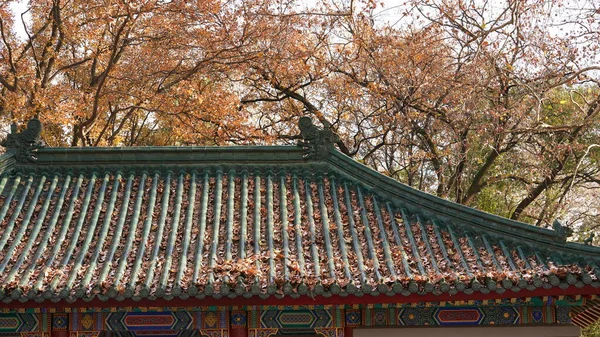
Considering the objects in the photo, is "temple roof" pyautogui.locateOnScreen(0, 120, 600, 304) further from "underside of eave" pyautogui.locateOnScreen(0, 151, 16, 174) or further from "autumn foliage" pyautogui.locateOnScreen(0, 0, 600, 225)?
"autumn foliage" pyautogui.locateOnScreen(0, 0, 600, 225)

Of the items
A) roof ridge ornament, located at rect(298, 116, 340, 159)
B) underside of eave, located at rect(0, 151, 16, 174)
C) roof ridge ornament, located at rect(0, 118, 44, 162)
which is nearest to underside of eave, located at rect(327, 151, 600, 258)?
roof ridge ornament, located at rect(298, 116, 340, 159)

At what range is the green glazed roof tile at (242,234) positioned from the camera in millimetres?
7430

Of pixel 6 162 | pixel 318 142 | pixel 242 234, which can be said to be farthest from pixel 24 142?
pixel 318 142

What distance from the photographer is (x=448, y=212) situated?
888 centimetres

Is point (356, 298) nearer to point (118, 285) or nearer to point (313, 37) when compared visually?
point (118, 285)

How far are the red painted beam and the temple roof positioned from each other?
0.07 meters

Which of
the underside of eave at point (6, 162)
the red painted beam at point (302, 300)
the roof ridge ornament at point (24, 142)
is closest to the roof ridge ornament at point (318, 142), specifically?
the red painted beam at point (302, 300)

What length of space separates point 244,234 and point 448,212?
2347 mm

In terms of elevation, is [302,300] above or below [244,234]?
below

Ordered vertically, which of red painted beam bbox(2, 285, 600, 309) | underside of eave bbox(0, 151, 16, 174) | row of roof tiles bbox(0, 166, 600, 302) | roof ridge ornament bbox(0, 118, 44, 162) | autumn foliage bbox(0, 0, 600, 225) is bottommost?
red painted beam bbox(2, 285, 600, 309)

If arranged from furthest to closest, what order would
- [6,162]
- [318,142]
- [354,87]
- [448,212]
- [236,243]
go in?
[354,87]
[318,142]
[6,162]
[448,212]
[236,243]

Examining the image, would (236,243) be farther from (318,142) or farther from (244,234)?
(318,142)

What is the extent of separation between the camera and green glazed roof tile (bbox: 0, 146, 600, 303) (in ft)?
24.4

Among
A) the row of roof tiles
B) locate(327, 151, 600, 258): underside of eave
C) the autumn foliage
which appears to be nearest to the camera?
the row of roof tiles
